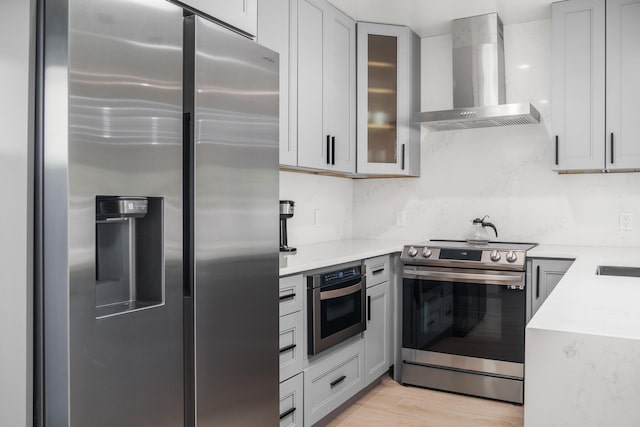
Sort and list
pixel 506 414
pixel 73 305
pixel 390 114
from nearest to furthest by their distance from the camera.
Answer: pixel 73 305 → pixel 506 414 → pixel 390 114

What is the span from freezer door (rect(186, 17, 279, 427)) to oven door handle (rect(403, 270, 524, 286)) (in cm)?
159

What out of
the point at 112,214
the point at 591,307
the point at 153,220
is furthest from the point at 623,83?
the point at 112,214

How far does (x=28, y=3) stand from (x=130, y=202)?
55cm

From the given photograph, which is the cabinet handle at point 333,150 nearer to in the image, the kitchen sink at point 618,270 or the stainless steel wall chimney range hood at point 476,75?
the stainless steel wall chimney range hood at point 476,75

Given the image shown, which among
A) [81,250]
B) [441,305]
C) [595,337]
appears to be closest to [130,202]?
[81,250]

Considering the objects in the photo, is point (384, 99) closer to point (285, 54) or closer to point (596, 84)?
point (285, 54)

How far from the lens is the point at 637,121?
126 inches

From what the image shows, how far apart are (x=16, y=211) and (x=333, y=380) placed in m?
1.95

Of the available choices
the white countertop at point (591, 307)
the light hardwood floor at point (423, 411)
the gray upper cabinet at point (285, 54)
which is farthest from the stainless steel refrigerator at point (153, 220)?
the light hardwood floor at point (423, 411)

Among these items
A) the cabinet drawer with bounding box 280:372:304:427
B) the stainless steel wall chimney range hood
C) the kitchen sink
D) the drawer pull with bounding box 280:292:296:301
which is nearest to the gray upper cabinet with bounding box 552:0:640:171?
the stainless steel wall chimney range hood

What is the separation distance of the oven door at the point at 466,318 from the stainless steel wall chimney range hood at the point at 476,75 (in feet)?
3.20

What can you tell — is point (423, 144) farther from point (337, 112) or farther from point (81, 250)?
point (81, 250)

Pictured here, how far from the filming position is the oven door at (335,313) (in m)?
2.68

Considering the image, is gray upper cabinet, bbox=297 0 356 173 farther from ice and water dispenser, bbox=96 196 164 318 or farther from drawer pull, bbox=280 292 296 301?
ice and water dispenser, bbox=96 196 164 318
